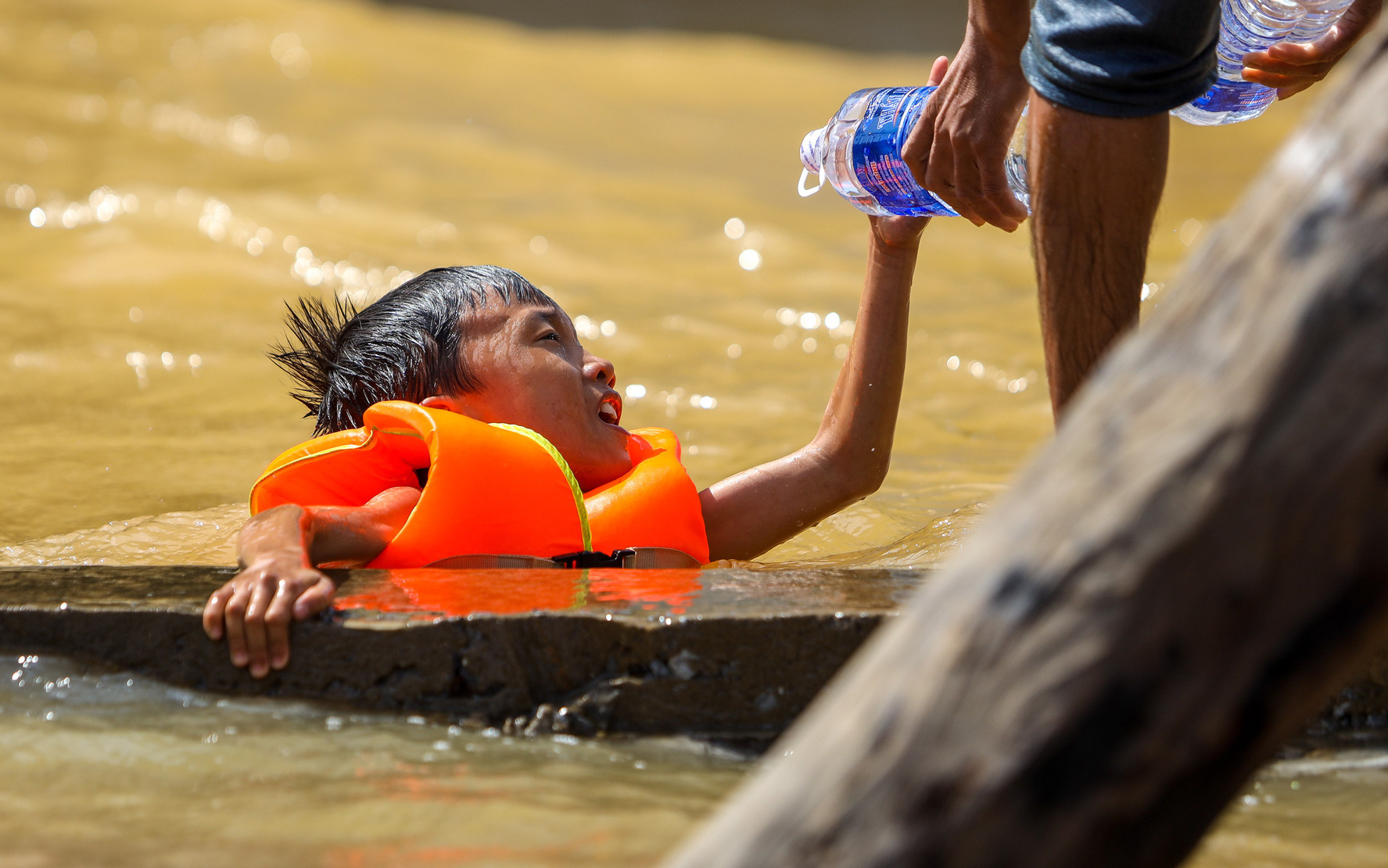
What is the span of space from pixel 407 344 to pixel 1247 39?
2108 mm

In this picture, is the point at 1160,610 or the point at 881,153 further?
the point at 881,153

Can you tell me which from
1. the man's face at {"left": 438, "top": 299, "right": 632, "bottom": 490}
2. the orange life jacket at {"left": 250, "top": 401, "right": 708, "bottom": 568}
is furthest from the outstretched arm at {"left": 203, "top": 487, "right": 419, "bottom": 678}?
the man's face at {"left": 438, "top": 299, "right": 632, "bottom": 490}

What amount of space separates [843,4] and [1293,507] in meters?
12.0

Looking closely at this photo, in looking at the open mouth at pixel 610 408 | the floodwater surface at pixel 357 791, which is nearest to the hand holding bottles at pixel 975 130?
the open mouth at pixel 610 408

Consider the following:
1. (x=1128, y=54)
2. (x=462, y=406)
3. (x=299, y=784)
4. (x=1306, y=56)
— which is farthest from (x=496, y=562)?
(x=1306, y=56)

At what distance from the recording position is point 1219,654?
0.93 m

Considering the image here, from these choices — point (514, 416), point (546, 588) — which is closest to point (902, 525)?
point (514, 416)

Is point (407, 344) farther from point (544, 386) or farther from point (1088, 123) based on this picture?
point (1088, 123)

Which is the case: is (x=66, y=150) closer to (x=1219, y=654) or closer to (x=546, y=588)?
(x=546, y=588)

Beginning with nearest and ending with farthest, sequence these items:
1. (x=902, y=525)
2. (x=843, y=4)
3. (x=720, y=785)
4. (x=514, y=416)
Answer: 1. (x=720, y=785)
2. (x=514, y=416)
3. (x=902, y=525)
4. (x=843, y=4)

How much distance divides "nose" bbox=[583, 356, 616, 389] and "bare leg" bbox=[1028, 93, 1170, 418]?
1.00 m

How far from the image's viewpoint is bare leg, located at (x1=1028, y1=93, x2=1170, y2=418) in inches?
82.4

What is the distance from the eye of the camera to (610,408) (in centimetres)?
286

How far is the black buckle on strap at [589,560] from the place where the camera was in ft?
8.14
